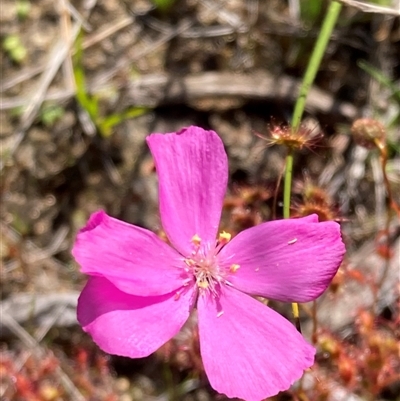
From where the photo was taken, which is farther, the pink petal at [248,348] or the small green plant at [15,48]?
the small green plant at [15,48]

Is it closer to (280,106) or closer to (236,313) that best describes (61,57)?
(280,106)

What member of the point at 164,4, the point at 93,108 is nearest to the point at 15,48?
the point at 93,108

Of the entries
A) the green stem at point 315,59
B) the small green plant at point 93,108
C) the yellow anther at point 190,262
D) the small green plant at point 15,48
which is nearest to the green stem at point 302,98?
the green stem at point 315,59

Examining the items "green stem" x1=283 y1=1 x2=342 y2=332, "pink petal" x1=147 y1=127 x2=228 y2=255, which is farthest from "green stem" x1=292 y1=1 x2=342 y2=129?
"pink petal" x1=147 y1=127 x2=228 y2=255

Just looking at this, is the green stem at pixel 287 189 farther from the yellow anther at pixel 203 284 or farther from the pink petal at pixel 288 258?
the yellow anther at pixel 203 284

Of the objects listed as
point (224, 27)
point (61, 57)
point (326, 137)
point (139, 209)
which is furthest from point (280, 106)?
point (61, 57)

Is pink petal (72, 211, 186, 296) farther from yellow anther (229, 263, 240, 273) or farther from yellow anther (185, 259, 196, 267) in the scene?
yellow anther (229, 263, 240, 273)

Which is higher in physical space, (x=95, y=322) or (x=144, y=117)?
(x=95, y=322)

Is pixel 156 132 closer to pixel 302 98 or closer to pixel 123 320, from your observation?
pixel 302 98

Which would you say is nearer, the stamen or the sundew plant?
the stamen
